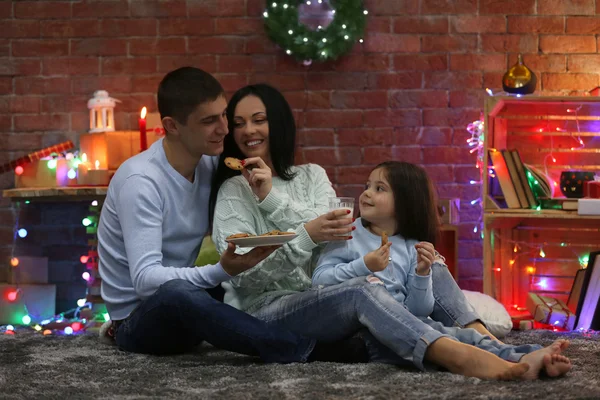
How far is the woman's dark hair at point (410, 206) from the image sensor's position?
2715 millimetres

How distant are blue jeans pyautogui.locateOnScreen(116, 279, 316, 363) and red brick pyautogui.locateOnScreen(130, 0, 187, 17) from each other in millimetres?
1912

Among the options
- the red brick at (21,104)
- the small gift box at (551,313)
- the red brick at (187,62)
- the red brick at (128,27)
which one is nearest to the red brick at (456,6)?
the red brick at (187,62)

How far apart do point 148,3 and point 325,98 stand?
966 mm

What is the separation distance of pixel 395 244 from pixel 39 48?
225 cm

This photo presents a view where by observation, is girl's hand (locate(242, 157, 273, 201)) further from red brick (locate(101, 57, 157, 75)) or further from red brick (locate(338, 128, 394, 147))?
red brick (locate(101, 57, 157, 75))

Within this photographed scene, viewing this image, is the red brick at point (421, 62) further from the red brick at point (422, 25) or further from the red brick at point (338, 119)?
the red brick at point (338, 119)

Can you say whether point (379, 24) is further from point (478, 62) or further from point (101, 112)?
point (101, 112)

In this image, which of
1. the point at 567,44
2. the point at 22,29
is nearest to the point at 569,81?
the point at 567,44

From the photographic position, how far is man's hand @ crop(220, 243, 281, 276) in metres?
2.40

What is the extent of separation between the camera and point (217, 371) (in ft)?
7.93

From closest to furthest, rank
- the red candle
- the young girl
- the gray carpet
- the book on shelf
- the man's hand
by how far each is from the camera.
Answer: the gray carpet → the man's hand → the young girl → the book on shelf → the red candle

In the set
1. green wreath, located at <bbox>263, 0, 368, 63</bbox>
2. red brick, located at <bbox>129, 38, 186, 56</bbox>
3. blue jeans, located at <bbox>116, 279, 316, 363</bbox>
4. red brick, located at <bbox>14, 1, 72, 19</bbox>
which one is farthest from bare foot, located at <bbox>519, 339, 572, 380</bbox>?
red brick, located at <bbox>14, 1, 72, 19</bbox>

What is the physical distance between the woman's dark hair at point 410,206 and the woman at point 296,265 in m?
0.15

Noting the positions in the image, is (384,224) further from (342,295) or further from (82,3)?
(82,3)
